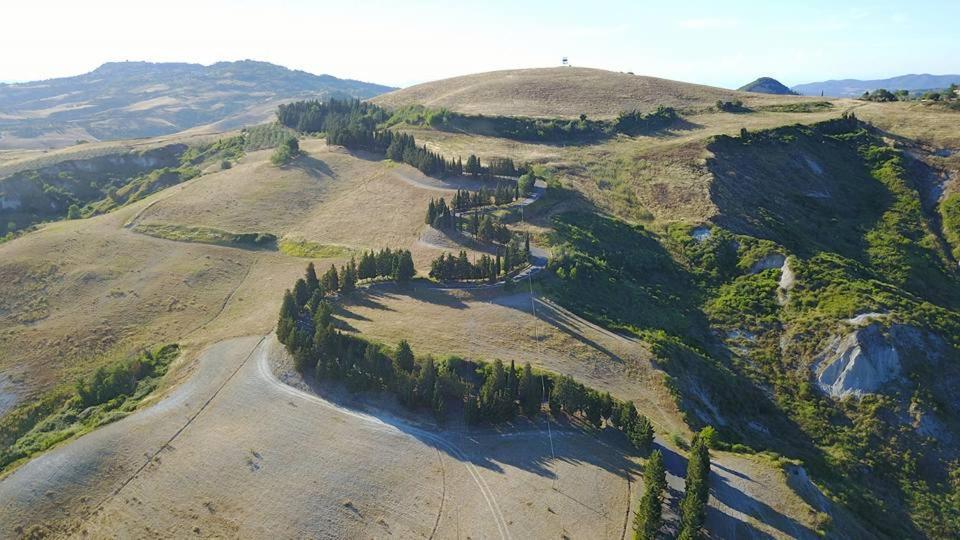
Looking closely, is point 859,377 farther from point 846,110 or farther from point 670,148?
point 846,110

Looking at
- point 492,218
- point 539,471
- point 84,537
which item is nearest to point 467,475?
point 539,471

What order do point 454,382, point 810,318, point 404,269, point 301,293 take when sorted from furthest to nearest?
point 404,269, point 810,318, point 301,293, point 454,382

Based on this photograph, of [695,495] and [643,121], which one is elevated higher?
[643,121]

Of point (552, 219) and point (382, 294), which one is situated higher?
point (552, 219)

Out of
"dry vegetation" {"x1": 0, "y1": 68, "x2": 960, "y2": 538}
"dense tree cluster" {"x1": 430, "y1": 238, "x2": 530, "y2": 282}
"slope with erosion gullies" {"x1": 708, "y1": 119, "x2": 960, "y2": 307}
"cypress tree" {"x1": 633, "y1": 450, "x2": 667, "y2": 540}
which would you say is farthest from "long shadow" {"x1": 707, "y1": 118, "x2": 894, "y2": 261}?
"cypress tree" {"x1": 633, "y1": 450, "x2": 667, "y2": 540}

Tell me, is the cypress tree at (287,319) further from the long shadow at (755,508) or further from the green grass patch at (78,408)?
the long shadow at (755,508)

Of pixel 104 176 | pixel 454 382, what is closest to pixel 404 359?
pixel 454 382

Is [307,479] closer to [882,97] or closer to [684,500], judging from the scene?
[684,500]

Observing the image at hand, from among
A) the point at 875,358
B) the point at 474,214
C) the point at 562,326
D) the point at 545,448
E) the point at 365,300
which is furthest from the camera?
the point at 474,214
